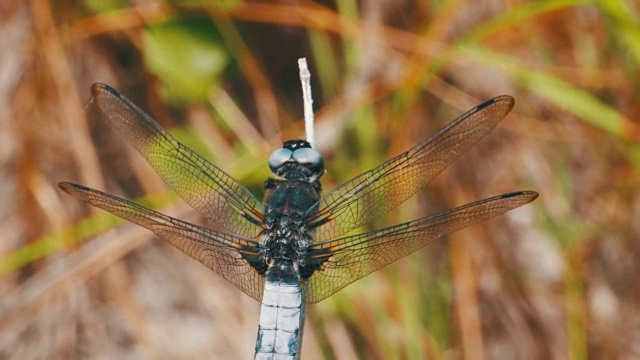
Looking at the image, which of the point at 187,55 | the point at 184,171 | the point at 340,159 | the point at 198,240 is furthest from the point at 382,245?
the point at 187,55

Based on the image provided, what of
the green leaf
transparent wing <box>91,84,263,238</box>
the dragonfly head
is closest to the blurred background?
the green leaf

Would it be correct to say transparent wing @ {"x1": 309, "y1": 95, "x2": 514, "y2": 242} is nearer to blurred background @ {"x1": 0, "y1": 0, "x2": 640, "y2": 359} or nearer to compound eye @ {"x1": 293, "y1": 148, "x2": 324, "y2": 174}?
compound eye @ {"x1": 293, "y1": 148, "x2": 324, "y2": 174}

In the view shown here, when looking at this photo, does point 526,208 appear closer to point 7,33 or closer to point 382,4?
point 382,4

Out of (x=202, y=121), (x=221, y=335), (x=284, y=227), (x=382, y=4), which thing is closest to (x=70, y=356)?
(x=221, y=335)

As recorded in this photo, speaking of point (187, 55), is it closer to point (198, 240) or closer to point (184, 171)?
point (184, 171)

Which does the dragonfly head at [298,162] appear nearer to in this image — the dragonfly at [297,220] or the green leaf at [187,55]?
the dragonfly at [297,220]

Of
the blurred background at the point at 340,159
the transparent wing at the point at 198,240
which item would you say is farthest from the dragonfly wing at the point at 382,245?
the blurred background at the point at 340,159

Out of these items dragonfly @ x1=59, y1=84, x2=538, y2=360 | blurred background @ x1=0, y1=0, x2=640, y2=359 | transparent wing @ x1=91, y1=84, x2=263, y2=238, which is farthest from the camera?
blurred background @ x1=0, y1=0, x2=640, y2=359

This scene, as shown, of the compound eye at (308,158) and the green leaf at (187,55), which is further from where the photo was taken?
the green leaf at (187,55)
